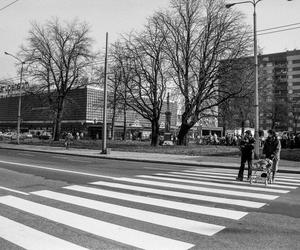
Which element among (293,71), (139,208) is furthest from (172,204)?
(293,71)

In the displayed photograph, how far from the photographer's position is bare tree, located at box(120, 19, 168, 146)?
37.1 m

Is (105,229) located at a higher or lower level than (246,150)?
lower

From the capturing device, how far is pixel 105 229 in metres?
6.21

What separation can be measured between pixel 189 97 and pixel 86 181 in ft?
85.4

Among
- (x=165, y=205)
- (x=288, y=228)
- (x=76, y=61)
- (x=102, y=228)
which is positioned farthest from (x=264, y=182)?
(x=76, y=61)

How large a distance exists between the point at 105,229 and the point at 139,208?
1.71 meters

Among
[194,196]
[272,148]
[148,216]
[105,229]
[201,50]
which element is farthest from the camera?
[201,50]

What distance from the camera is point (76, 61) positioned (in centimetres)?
4606

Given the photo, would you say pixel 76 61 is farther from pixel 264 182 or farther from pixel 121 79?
pixel 264 182

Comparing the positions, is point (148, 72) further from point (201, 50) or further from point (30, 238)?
point (30, 238)

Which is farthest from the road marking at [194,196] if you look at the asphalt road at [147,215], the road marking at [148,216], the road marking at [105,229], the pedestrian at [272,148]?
the pedestrian at [272,148]

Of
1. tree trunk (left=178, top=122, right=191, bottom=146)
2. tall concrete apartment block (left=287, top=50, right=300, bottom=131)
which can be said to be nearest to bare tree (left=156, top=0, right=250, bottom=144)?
tree trunk (left=178, top=122, right=191, bottom=146)

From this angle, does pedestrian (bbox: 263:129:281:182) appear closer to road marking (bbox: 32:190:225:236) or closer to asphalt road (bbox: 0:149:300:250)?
asphalt road (bbox: 0:149:300:250)

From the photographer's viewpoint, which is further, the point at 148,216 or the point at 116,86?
the point at 116,86
